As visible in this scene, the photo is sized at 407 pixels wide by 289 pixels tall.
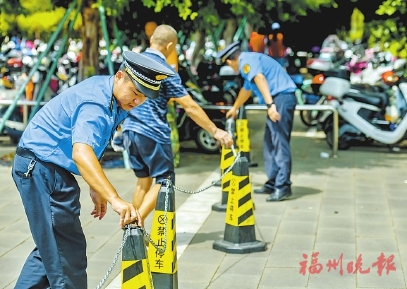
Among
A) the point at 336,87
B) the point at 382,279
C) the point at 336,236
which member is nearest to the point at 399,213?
the point at 336,236

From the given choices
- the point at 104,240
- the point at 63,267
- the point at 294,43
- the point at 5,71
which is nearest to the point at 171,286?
the point at 63,267

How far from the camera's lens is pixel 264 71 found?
29.6ft

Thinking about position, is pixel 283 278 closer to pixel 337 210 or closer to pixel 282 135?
pixel 337 210

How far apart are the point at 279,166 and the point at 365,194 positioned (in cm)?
118

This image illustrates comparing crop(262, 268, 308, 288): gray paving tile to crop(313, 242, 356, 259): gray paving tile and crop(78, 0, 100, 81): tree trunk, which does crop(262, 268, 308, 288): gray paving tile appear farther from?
crop(78, 0, 100, 81): tree trunk

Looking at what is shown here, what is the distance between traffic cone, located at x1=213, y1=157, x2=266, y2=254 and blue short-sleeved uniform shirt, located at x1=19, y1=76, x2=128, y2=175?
2608 mm

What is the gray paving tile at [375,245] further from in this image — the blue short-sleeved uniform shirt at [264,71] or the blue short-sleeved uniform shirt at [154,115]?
the blue short-sleeved uniform shirt at [264,71]

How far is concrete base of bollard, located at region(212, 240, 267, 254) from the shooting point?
671cm

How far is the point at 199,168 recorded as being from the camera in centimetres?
1135

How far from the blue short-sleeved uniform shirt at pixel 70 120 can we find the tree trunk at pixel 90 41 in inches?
311

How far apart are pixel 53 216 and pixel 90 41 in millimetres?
8372

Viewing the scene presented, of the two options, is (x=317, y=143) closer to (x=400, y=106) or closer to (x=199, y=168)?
(x=400, y=106)

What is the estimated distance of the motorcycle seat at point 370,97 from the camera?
13.1m

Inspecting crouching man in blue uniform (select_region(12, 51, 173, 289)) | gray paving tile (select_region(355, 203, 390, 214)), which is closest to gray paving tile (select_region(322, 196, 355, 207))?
gray paving tile (select_region(355, 203, 390, 214))
